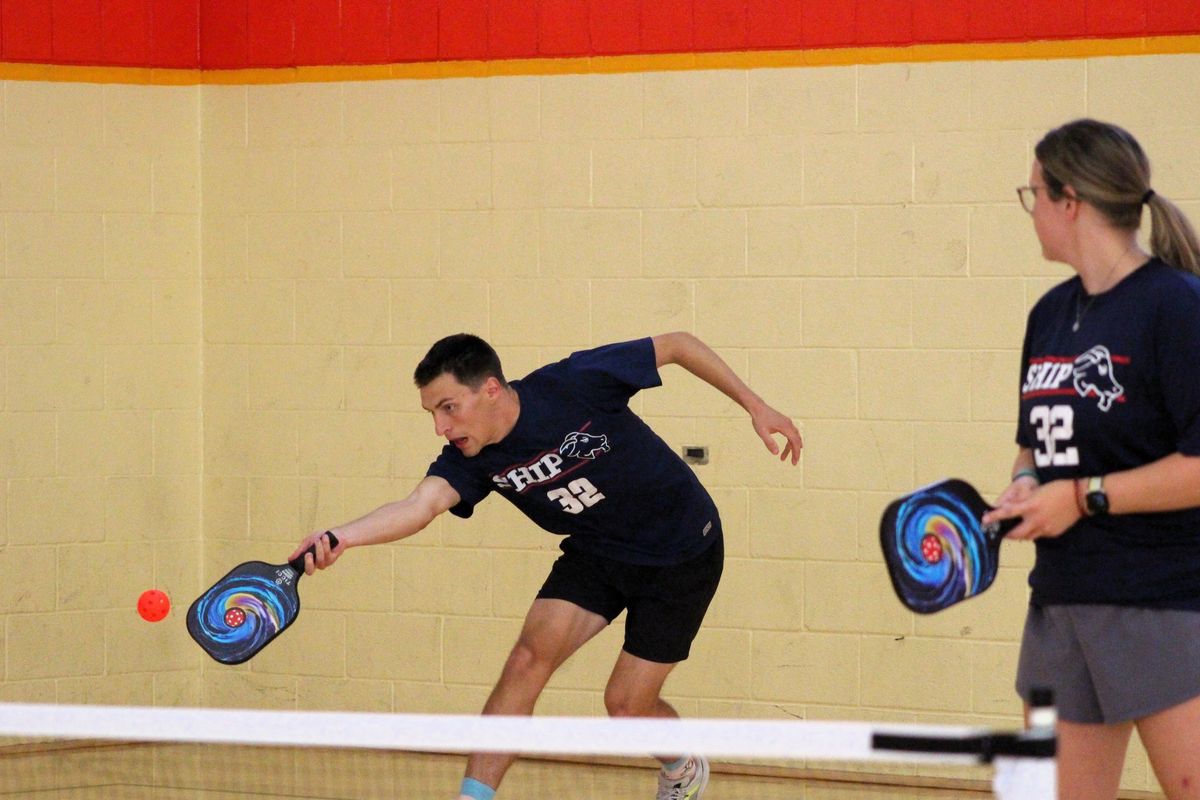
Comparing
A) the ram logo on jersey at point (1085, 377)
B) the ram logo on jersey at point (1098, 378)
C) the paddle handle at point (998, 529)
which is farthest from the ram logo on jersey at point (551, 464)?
the ram logo on jersey at point (1098, 378)

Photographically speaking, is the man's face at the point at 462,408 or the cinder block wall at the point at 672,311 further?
the cinder block wall at the point at 672,311

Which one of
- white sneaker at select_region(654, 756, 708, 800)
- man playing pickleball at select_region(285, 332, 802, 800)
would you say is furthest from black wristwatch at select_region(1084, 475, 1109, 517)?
white sneaker at select_region(654, 756, 708, 800)

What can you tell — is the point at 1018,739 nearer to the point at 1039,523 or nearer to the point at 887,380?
the point at 1039,523

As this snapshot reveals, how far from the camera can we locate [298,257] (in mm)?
6992

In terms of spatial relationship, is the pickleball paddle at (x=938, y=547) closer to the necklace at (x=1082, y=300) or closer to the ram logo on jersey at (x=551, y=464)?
the necklace at (x=1082, y=300)

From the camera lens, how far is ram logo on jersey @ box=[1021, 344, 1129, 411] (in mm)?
3012

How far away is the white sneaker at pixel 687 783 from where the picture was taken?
18.0 feet

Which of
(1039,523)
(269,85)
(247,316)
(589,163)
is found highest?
(269,85)

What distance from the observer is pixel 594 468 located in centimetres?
498

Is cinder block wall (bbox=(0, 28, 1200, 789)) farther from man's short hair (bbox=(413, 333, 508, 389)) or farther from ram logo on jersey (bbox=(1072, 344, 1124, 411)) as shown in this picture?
ram logo on jersey (bbox=(1072, 344, 1124, 411))

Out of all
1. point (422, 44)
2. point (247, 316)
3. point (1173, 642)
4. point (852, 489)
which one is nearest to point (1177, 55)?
point (852, 489)

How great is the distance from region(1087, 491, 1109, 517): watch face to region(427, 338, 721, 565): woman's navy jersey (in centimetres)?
223

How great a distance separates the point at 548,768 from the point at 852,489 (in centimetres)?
181

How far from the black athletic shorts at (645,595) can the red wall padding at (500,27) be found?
2.49 metres
